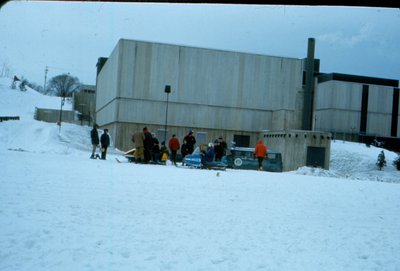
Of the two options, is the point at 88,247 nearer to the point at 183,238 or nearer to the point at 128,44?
the point at 183,238

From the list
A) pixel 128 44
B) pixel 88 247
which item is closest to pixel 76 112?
pixel 128 44

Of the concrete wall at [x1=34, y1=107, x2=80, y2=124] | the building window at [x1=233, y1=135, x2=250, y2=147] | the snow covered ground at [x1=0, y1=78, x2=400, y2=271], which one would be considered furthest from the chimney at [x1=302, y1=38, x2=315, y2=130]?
the concrete wall at [x1=34, y1=107, x2=80, y2=124]

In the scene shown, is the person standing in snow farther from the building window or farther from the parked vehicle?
the building window

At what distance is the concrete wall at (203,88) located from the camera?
35312 millimetres

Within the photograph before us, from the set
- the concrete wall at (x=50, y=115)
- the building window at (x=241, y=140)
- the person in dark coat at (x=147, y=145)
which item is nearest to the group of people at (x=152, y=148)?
the person in dark coat at (x=147, y=145)

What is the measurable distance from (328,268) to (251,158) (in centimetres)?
1734

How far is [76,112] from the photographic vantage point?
7075cm

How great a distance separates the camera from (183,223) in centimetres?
809

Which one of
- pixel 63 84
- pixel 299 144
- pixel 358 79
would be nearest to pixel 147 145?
pixel 299 144

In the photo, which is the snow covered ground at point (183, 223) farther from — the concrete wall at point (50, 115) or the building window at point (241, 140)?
the concrete wall at point (50, 115)

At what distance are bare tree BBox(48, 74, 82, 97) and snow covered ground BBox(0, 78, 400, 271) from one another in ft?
330

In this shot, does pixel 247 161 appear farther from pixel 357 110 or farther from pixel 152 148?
pixel 357 110

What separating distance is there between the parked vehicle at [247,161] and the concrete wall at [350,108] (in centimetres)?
2704

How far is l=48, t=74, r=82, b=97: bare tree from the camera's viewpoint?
10981 cm
